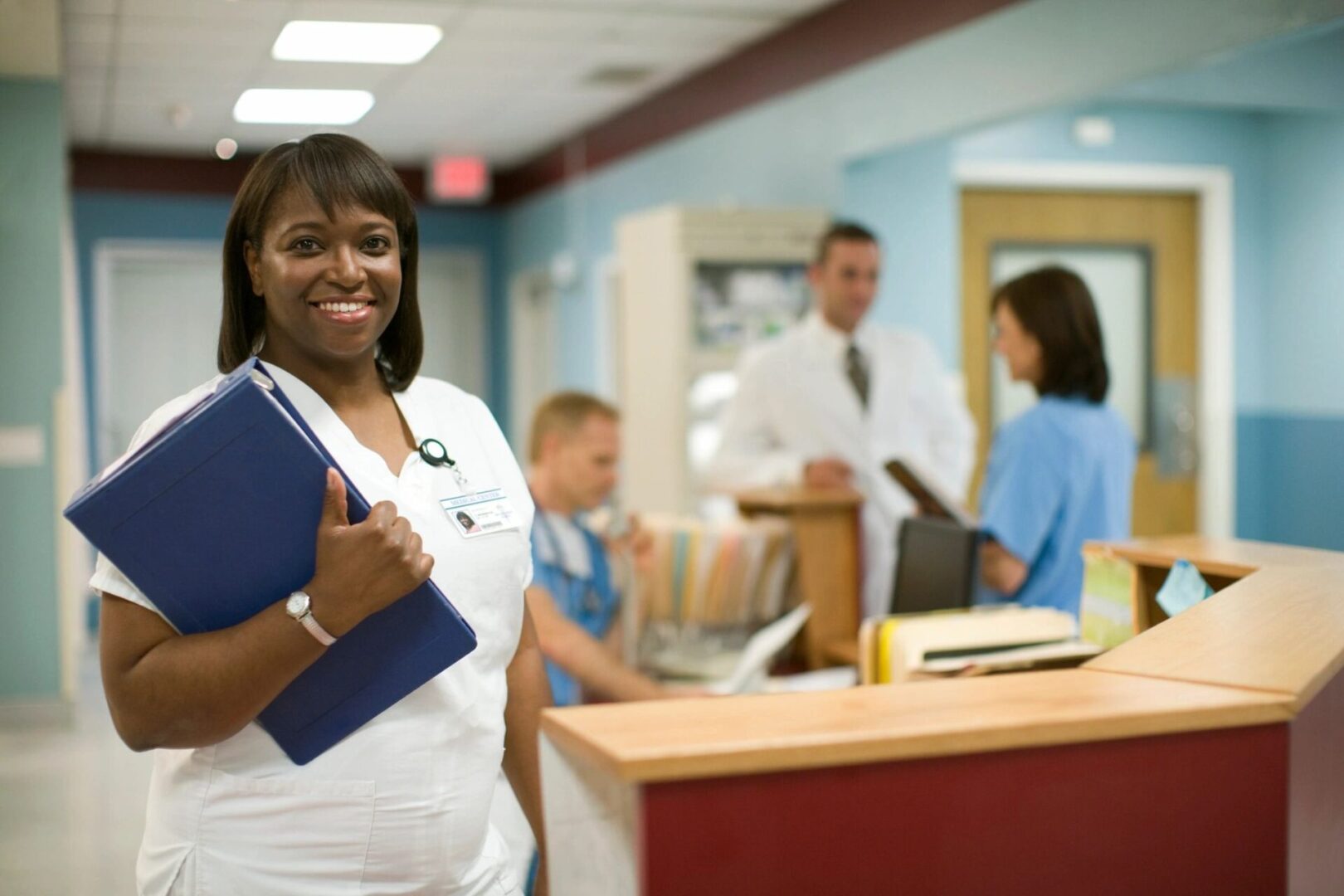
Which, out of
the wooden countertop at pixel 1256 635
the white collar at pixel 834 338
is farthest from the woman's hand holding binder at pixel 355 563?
the white collar at pixel 834 338

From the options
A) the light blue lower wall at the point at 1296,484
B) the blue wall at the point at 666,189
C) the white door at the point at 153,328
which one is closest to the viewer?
the white door at the point at 153,328

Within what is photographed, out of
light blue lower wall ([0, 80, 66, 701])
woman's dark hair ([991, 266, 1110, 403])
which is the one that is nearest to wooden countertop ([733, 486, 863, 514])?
woman's dark hair ([991, 266, 1110, 403])

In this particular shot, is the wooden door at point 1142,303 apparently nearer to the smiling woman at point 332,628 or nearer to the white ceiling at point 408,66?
the white ceiling at point 408,66

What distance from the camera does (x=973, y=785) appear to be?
4.00 feet

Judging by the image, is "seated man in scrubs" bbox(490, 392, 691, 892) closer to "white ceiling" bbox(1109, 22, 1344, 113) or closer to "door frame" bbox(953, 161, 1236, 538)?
"white ceiling" bbox(1109, 22, 1344, 113)

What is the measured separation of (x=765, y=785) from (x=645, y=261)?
4.80 m

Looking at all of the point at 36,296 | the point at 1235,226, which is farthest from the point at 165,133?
the point at 1235,226

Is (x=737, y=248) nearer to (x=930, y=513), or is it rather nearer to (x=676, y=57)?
(x=676, y=57)

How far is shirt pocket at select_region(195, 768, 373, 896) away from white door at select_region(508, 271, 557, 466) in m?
7.90

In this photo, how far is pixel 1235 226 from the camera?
5895 mm

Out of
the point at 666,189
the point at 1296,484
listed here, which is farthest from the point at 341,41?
the point at 666,189

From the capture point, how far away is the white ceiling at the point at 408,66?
204 centimetres

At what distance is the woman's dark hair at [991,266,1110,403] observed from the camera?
2777mm

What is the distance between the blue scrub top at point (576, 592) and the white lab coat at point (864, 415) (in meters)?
1.49
